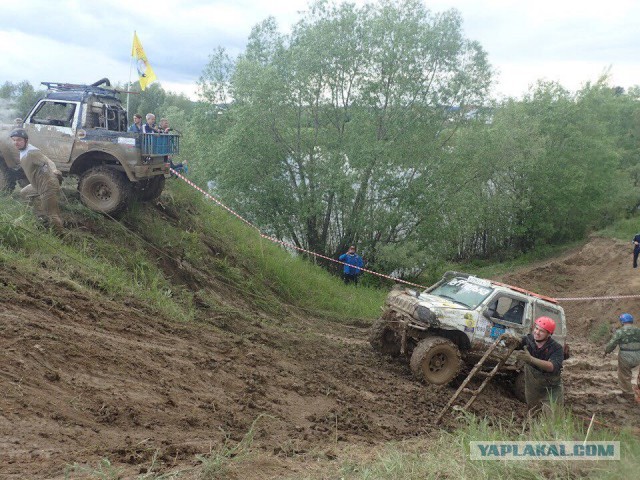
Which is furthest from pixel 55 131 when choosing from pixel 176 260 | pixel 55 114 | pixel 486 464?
pixel 486 464

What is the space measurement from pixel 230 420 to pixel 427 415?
10.2 ft

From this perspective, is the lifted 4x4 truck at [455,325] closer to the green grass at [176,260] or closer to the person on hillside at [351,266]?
the green grass at [176,260]

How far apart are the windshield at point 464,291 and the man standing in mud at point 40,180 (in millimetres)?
6757

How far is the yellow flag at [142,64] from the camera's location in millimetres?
15070

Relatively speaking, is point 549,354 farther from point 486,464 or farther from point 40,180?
point 40,180

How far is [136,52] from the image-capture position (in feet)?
49.7

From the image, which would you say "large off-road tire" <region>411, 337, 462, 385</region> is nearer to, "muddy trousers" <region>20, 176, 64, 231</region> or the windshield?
the windshield

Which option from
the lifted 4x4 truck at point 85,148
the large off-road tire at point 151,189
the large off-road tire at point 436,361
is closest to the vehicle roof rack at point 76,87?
the lifted 4x4 truck at point 85,148

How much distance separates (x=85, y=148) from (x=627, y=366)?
1042 cm

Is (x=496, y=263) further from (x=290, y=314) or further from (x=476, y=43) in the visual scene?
(x=290, y=314)

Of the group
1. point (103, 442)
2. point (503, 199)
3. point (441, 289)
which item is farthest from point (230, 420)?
point (503, 199)

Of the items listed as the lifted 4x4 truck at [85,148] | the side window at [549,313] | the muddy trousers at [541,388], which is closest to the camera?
the muddy trousers at [541,388]

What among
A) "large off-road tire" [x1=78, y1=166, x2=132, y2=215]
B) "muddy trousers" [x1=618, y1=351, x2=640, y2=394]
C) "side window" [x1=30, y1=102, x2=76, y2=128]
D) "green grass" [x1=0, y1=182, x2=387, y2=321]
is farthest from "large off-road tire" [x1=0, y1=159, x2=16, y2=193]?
"muddy trousers" [x1=618, y1=351, x2=640, y2=394]

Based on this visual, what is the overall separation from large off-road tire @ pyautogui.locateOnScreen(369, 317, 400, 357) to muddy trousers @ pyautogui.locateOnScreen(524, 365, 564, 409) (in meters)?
3.78
